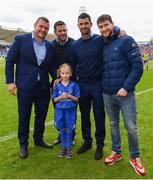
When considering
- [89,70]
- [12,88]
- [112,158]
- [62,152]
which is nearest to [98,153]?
[112,158]

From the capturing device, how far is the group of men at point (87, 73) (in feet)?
16.4

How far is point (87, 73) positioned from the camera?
18.2 feet

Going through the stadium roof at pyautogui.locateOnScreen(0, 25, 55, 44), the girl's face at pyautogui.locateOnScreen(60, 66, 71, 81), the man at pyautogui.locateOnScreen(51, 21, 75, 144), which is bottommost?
the girl's face at pyautogui.locateOnScreen(60, 66, 71, 81)

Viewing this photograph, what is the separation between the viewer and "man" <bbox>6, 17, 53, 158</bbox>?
573 centimetres

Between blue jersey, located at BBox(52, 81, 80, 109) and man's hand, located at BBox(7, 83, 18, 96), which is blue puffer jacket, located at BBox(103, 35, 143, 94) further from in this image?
man's hand, located at BBox(7, 83, 18, 96)

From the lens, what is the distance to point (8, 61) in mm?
5766

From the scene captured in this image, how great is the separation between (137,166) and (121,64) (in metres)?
1.53

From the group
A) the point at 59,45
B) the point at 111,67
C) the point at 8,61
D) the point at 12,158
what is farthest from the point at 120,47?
the point at 12,158

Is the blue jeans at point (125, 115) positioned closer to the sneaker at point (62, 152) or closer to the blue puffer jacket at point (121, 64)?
the blue puffer jacket at point (121, 64)

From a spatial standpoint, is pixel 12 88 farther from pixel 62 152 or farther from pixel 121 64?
pixel 121 64

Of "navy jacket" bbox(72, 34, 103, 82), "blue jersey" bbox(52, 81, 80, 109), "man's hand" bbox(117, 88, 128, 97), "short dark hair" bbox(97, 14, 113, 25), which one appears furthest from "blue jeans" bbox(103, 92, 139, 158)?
"short dark hair" bbox(97, 14, 113, 25)

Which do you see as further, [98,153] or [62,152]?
[62,152]

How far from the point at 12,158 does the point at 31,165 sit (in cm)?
48

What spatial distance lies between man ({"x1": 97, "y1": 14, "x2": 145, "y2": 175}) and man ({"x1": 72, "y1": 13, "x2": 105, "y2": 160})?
0.72 feet
